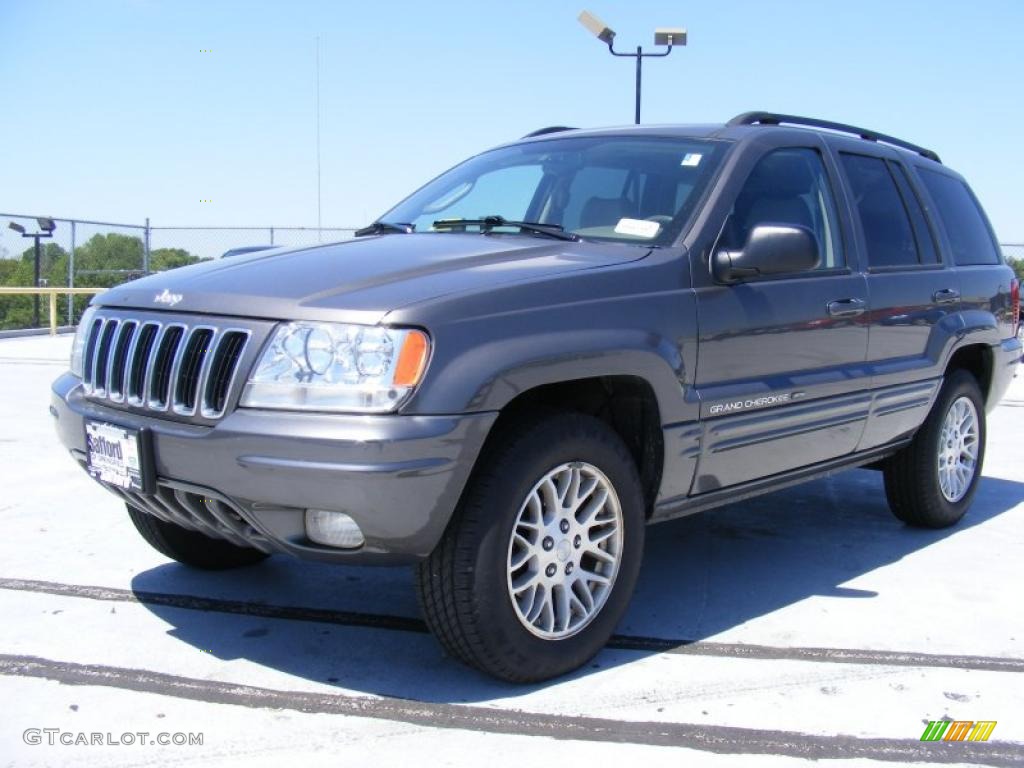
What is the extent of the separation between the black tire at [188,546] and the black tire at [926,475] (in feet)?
10.2

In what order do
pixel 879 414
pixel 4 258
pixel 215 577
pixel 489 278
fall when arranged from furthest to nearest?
pixel 4 258, pixel 879 414, pixel 215 577, pixel 489 278

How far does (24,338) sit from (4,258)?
1260 millimetres

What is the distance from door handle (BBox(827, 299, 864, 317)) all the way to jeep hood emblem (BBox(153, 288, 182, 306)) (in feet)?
8.23

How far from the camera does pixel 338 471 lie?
288 cm

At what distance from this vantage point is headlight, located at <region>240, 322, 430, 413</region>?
2949 millimetres

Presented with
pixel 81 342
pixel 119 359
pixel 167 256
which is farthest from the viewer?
pixel 167 256

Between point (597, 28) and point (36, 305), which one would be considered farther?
point (36, 305)

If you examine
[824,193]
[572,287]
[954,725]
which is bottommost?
[954,725]

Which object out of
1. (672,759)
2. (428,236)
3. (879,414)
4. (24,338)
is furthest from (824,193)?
(24,338)

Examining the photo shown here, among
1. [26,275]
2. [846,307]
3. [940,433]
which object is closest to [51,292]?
[26,275]

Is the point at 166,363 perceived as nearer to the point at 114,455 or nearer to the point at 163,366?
the point at 163,366

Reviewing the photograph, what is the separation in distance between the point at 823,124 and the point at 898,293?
87 centimetres

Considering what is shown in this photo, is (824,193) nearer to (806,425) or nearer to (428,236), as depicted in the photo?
(806,425)

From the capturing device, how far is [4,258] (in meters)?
16.7
